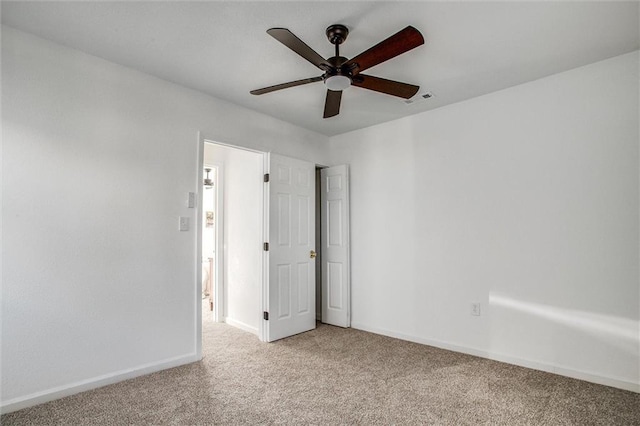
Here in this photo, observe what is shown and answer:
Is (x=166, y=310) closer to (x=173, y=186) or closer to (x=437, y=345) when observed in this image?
(x=173, y=186)

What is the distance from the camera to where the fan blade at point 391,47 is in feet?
6.10

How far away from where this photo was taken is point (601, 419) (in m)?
2.17

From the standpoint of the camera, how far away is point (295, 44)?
1.97m

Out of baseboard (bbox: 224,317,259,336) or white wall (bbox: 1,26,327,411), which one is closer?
white wall (bbox: 1,26,327,411)

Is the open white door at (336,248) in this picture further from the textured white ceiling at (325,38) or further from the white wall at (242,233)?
the textured white ceiling at (325,38)

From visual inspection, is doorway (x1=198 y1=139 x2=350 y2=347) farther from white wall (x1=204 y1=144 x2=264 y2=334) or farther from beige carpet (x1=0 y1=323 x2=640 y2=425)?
beige carpet (x1=0 y1=323 x2=640 y2=425)

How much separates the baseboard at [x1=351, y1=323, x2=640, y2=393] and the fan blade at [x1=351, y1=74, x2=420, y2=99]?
240 centimetres

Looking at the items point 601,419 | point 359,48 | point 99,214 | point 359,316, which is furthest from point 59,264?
point 601,419

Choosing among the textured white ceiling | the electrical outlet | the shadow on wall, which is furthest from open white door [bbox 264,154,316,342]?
the shadow on wall

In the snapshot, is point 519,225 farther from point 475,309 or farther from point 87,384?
point 87,384

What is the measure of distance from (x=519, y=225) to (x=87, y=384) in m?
3.62

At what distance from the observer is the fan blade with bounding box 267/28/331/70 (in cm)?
183

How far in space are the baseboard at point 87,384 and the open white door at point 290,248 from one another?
100 centimetres

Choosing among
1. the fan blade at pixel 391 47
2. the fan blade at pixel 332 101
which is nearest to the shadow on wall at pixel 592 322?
the fan blade at pixel 332 101
